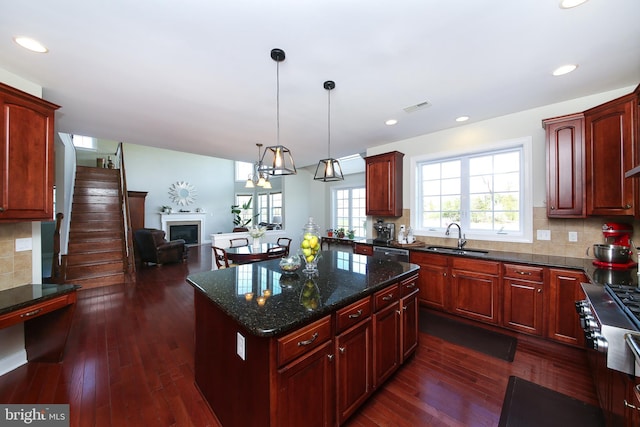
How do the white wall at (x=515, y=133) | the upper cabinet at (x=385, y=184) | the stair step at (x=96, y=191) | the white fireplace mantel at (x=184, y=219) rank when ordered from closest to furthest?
the white wall at (x=515, y=133) → the upper cabinet at (x=385, y=184) → the stair step at (x=96, y=191) → the white fireplace mantel at (x=184, y=219)

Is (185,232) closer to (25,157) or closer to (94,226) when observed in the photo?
(94,226)

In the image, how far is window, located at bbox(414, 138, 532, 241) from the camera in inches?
122

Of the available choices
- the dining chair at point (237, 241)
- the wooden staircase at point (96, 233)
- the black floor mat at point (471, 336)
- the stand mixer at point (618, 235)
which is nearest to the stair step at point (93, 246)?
the wooden staircase at point (96, 233)

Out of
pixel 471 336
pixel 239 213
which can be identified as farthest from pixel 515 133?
pixel 239 213

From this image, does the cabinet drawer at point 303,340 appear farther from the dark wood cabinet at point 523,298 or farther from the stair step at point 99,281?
the stair step at point 99,281

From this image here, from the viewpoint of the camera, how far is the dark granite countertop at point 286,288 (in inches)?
47.5

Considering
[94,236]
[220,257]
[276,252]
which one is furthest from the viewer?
[94,236]

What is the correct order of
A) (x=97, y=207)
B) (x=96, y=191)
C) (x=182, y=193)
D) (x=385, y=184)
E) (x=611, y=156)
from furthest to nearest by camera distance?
1. (x=182, y=193)
2. (x=96, y=191)
3. (x=97, y=207)
4. (x=385, y=184)
5. (x=611, y=156)

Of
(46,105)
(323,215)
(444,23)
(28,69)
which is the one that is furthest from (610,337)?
(323,215)

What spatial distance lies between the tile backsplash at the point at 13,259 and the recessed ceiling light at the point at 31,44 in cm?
151

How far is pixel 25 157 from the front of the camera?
1.98 m

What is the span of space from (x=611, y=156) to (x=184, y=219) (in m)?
10.5

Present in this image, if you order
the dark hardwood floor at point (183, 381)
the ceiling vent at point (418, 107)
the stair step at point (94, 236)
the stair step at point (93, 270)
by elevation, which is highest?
the ceiling vent at point (418, 107)

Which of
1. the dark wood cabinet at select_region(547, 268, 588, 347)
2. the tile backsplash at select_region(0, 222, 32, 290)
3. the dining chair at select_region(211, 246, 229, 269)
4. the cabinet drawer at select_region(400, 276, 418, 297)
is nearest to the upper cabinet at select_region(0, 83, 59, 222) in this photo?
the tile backsplash at select_region(0, 222, 32, 290)
